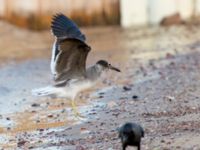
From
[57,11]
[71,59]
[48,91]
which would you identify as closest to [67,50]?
[71,59]

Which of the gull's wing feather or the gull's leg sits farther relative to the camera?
the gull's leg

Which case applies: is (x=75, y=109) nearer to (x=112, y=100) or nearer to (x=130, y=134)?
(x=112, y=100)

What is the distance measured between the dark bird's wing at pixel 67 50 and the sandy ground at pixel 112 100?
0.48m

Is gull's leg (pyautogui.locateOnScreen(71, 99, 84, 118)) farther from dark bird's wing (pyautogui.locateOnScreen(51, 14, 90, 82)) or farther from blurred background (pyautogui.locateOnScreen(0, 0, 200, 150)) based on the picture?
dark bird's wing (pyautogui.locateOnScreen(51, 14, 90, 82))

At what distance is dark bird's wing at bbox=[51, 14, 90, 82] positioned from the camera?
7183mm

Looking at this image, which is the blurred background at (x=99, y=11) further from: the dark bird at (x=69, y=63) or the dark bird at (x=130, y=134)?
the dark bird at (x=130, y=134)

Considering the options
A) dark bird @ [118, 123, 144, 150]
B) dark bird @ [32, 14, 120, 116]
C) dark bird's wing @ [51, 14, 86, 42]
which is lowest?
dark bird @ [118, 123, 144, 150]

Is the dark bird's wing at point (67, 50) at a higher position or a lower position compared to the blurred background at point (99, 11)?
lower

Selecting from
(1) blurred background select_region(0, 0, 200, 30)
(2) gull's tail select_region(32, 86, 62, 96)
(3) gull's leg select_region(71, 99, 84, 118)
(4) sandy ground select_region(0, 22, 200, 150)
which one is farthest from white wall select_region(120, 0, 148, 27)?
(2) gull's tail select_region(32, 86, 62, 96)

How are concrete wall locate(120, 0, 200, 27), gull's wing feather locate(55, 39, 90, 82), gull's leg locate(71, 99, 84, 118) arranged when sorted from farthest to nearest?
concrete wall locate(120, 0, 200, 27) < gull's leg locate(71, 99, 84, 118) < gull's wing feather locate(55, 39, 90, 82)

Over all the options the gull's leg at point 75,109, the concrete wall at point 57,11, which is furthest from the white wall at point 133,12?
the gull's leg at point 75,109

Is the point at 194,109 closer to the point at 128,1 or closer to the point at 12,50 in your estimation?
the point at 12,50

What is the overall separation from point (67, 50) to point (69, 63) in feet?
0.87

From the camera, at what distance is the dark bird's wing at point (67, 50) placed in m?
7.18
